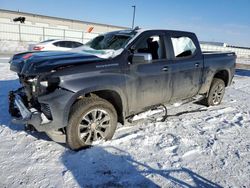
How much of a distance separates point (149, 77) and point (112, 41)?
40.1 inches

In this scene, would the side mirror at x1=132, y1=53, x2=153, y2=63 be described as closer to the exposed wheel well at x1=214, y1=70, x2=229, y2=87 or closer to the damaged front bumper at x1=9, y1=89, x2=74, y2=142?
the damaged front bumper at x1=9, y1=89, x2=74, y2=142

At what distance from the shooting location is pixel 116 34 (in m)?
4.84

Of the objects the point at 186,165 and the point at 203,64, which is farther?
the point at 203,64

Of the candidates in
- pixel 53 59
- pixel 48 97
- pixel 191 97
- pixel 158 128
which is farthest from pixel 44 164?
pixel 191 97

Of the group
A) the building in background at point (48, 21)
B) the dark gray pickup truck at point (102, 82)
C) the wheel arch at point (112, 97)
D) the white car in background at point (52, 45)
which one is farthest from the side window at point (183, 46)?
the building in background at point (48, 21)

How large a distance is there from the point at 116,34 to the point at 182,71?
1.51m

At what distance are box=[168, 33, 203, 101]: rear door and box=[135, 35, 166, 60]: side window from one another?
220mm

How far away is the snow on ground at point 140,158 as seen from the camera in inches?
124

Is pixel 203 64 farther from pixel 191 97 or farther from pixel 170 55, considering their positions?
pixel 170 55

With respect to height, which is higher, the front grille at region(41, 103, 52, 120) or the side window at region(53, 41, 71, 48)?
the side window at region(53, 41, 71, 48)

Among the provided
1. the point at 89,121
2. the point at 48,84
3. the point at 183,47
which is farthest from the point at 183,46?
the point at 48,84

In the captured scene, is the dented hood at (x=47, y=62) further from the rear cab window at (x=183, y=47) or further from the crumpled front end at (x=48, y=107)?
the rear cab window at (x=183, y=47)

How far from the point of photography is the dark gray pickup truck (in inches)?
135

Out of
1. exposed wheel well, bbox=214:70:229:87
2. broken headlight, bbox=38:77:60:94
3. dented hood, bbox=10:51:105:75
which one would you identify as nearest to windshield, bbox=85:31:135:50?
dented hood, bbox=10:51:105:75
